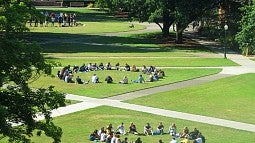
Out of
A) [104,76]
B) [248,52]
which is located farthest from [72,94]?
[248,52]

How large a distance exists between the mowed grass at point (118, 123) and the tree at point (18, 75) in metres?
9.27

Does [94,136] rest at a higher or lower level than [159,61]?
lower

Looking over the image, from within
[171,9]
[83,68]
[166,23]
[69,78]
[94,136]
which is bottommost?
[94,136]

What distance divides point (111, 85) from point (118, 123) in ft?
34.4

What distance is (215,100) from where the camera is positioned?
32.3 m

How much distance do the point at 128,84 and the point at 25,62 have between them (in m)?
24.1

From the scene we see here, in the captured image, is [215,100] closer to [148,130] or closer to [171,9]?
[148,130]

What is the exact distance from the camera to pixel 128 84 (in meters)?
37.1

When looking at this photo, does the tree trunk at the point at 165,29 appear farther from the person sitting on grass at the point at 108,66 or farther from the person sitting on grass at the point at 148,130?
the person sitting on grass at the point at 148,130

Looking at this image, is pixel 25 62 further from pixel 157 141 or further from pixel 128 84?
pixel 128 84

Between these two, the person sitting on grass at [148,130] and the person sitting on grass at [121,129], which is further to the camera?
the person sitting on grass at [121,129]

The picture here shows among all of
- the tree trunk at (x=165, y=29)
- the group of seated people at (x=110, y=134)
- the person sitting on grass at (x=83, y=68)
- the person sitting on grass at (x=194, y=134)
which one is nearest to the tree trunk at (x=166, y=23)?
the tree trunk at (x=165, y=29)

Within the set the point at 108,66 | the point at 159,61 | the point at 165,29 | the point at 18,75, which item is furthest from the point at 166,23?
the point at 18,75

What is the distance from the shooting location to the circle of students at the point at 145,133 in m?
22.1
